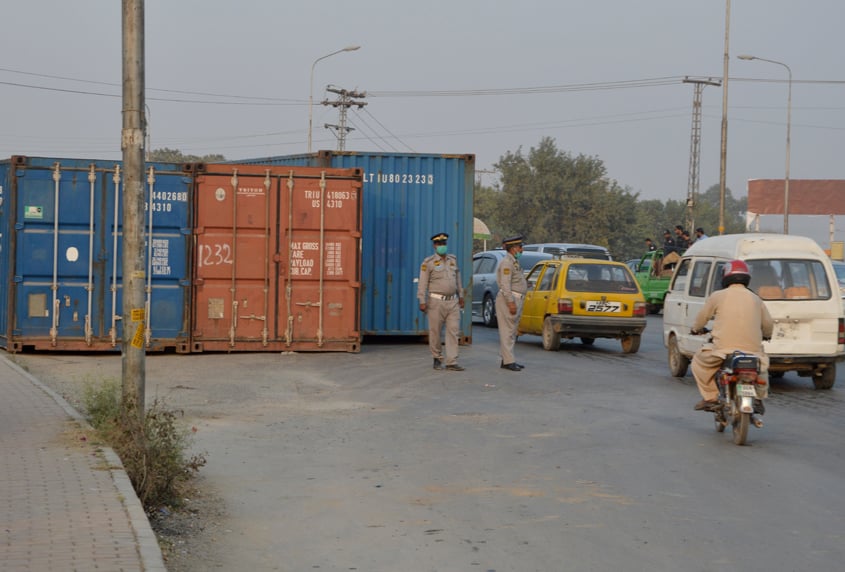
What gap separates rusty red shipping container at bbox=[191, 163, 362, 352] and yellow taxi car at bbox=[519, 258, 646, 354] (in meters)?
3.69

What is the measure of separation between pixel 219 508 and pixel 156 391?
19.3 ft

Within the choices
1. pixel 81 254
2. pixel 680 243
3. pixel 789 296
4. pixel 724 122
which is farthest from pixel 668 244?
pixel 81 254

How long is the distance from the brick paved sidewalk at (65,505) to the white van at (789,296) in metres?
8.42

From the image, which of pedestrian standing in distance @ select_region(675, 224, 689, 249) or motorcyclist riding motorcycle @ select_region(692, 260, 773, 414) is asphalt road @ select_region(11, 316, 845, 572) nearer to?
motorcyclist riding motorcycle @ select_region(692, 260, 773, 414)

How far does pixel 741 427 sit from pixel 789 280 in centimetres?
491

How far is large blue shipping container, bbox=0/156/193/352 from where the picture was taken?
17.2 meters

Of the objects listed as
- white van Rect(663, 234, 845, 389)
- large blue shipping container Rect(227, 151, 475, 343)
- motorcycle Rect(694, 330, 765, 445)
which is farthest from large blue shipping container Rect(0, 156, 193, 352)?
motorcycle Rect(694, 330, 765, 445)

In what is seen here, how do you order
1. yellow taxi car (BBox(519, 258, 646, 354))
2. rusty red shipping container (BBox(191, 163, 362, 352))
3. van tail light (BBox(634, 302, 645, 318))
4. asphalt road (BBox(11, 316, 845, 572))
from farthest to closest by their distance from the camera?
1. van tail light (BBox(634, 302, 645, 318))
2. yellow taxi car (BBox(519, 258, 646, 354))
3. rusty red shipping container (BBox(191, 163, 362, 352))
4. asphalt road (BBox(11, 316, 845, 572))

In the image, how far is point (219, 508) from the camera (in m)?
7.64

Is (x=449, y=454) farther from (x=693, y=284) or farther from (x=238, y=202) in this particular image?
(x=238, y=202)

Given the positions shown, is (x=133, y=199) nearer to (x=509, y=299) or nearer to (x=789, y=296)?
(x=509, y=299)

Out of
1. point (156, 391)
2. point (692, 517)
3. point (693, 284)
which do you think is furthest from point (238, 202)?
point (692, 517)

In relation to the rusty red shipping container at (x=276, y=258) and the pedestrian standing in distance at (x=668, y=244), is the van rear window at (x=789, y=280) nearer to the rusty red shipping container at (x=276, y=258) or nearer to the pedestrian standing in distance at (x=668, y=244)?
the rusty red shipping container at (x=276, y=258)

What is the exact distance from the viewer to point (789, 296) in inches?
563
